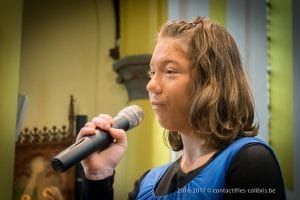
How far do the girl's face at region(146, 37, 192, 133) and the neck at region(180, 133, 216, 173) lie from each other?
0.03m

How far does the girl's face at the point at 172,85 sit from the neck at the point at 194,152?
0.08 feet

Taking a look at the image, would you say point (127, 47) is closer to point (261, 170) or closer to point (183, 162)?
point (183, 162)

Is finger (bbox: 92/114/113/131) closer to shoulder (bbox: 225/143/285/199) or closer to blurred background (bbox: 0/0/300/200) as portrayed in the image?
shoulder (bbox: 225/143/285/199)

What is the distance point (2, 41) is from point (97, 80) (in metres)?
0.49

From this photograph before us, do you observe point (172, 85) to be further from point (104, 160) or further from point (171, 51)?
point (104, 160)

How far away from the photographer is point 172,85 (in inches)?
35.0

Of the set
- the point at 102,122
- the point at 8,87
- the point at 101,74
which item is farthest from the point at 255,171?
the point at 101,74

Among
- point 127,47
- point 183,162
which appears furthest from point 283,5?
point 183,162

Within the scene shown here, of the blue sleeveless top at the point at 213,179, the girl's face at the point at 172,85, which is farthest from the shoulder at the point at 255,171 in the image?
the girl's face at the point at 172,85

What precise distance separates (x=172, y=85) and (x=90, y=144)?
0.21 metres

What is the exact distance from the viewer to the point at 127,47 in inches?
80.6

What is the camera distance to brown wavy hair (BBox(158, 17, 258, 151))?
87 centimetres

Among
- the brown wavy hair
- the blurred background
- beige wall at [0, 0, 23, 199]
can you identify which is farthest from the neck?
beige wall at [0, 0, 23, 199]

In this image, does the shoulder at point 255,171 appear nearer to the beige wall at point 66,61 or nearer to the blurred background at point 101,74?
the blurred background at point 101,74
